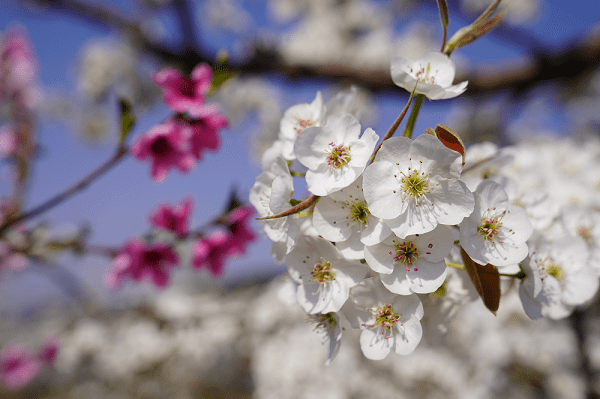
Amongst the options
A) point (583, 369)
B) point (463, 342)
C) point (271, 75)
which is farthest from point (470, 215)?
point (463, 342)

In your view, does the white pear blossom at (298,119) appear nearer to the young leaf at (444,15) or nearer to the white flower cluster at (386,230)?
the white flower cluster at (386,230)

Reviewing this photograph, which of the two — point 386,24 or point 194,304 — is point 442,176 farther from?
point 386,24

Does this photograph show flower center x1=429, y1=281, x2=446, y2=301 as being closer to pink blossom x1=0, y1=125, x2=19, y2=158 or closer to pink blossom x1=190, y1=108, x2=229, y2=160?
pink blossom x1=190, y1=108, x2=229, y2=160

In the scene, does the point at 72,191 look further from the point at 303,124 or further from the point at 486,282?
the point at 486,282

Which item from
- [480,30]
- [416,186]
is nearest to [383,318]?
[416,186]

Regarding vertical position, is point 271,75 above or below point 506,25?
below

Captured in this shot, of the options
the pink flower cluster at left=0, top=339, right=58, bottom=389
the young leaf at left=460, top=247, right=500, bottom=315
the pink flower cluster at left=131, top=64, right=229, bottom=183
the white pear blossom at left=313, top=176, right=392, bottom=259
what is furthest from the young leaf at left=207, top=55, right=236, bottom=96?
the pink flower cluster at left=0, top=339, right=58, bottom=389
